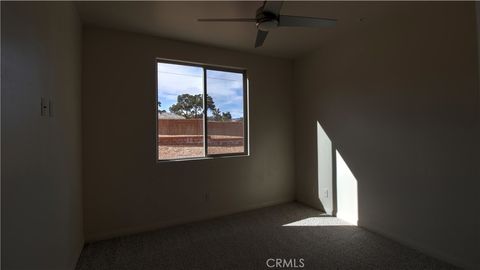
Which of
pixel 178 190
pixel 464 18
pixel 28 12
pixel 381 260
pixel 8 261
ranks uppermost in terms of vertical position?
pixel 464 18

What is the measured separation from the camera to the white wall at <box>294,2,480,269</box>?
2.07 meters

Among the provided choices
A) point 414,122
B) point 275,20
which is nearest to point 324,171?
point 414,122

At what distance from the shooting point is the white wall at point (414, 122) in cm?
207

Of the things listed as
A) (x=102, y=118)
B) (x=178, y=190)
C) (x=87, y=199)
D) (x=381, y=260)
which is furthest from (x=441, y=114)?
(x=87, y=199)

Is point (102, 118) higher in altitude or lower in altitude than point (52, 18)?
lower

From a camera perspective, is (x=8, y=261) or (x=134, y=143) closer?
(x=8, y=261)

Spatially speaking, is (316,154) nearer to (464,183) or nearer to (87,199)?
(464,183)

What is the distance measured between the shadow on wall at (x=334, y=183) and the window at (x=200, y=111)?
1.21 meters

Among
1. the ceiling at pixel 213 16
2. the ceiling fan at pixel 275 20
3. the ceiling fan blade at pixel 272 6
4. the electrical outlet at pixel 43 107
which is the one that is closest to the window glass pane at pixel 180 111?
the ceiling at pixel 213 16

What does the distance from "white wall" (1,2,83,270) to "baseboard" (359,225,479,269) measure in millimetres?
3170

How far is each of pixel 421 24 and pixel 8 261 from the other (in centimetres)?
354

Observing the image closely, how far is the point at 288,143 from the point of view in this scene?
4105mm

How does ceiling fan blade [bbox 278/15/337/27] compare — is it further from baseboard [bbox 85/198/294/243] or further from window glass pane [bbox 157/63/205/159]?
baseboard [bbox 85/198/294/243]

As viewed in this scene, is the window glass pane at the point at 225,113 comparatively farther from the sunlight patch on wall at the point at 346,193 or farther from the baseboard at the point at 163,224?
the sunlight patch on wall at the point at 346,193
